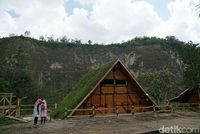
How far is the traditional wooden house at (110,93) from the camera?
24.7 m

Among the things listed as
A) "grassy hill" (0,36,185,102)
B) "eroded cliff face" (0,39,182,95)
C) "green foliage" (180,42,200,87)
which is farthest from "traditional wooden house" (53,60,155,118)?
"eroded cliff face" (0,39,182,95)

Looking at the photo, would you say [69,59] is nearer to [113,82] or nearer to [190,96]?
[190,96]

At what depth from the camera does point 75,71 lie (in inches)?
2798

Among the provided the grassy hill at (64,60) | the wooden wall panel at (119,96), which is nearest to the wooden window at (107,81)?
the wooden wall panel at (119,96)

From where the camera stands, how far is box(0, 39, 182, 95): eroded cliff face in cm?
6603

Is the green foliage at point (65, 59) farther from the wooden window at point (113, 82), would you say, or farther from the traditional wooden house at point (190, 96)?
the wooden window at point (113, 82)

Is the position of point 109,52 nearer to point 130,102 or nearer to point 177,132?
point 130,102

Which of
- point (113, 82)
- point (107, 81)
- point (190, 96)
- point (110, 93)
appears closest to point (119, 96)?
Result: point (110, 93)

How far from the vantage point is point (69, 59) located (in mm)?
73500

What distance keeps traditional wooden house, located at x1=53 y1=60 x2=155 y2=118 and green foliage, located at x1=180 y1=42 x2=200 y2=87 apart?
540 inches

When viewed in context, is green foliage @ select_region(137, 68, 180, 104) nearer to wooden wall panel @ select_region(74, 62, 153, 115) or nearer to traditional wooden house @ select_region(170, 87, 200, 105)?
traditional wooden house @ select_region(170, 87, 200, 105)

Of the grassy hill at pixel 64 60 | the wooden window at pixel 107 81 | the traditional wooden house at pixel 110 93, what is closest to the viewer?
the traditional wooden house at pixel 110 93

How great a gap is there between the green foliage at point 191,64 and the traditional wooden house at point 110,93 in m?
13.7

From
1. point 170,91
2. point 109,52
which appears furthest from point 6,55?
point 170,91
